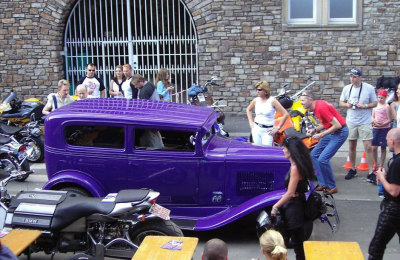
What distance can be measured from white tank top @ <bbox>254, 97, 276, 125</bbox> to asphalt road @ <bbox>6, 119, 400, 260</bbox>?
1.58 metres

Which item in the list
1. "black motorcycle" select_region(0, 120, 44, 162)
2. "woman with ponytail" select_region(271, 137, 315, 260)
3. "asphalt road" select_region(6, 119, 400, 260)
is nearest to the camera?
"woman with ponytail" select_region(271, 137, 315, 260)

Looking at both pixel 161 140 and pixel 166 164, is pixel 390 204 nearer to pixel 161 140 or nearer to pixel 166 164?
pixel 166 164

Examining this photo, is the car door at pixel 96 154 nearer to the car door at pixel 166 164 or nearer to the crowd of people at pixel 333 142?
the car door at pixel 166 164

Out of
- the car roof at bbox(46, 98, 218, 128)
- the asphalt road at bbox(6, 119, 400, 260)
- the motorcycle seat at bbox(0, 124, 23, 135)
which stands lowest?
the asphalt road at bbox(6, 119, 400, 260)

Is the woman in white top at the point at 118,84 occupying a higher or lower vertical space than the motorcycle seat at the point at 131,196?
higher

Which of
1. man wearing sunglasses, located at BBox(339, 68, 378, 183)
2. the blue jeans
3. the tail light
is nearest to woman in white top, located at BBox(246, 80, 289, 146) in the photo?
the blue jeans

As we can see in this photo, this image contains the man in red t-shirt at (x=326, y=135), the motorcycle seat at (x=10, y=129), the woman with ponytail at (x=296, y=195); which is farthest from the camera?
the motorcycle seat at (x=10, y=129)

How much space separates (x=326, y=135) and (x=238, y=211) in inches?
109

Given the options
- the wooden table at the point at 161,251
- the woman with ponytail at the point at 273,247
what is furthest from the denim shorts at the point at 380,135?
the woman with ponytail at the point at 273,247

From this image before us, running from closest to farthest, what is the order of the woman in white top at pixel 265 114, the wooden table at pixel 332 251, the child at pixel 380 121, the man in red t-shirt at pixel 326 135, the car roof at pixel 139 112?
the wooden table at pixel 332 251 → the car roof at pixel 139 112 → the man in red t-shirt at pixel 326 135 → the woman in white top at pixel 265 114 → the child at pixel 380 121

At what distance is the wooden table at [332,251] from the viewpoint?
4.89 metres

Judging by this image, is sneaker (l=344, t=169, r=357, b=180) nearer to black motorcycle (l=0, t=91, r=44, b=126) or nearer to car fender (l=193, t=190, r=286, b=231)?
car fender (l=193, t=190, r=286, b=231)

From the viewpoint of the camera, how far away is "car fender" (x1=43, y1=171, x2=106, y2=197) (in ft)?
23.7

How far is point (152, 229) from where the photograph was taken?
6.35 meters
